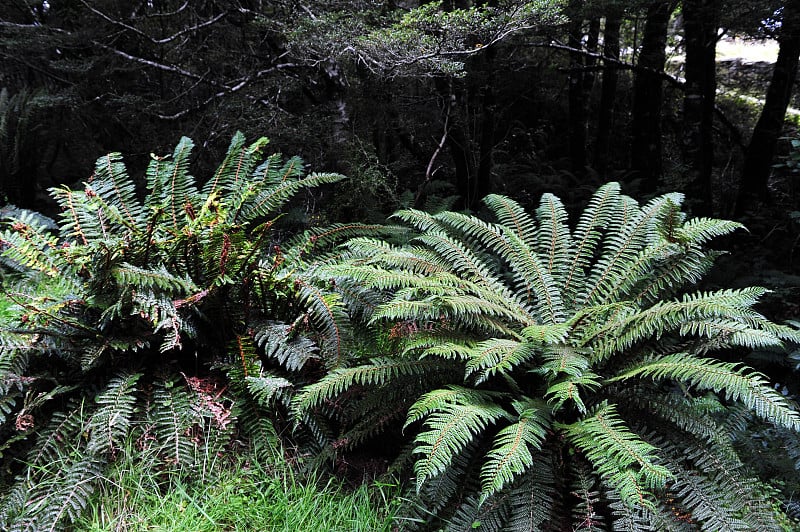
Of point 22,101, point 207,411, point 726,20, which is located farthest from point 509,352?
point 22,101

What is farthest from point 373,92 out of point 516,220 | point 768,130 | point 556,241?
point 768,130

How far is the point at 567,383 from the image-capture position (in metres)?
1.58

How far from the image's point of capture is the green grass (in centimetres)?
167

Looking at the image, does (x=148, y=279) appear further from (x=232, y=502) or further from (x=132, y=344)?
(x=232, y=502)

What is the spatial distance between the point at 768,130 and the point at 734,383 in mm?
4536

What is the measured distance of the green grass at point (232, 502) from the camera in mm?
1665

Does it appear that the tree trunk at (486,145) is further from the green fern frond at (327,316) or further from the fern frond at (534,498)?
the fern frond at (534,498)

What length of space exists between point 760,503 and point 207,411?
2.01m

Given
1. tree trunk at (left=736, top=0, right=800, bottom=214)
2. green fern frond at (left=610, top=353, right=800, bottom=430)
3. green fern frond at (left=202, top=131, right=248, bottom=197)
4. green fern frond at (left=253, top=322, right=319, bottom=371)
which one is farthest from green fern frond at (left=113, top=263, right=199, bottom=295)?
tree trunk at (left=736, top=0, right=800, bottom=214)

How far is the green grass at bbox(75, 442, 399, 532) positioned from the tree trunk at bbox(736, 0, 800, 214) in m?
5.04

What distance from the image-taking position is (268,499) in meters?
1.79

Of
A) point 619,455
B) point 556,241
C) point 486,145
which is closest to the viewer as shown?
point 619,455

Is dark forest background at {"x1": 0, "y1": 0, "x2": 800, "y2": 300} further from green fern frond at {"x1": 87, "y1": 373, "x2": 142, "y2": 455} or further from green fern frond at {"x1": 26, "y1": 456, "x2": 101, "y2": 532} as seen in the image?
→ green fern frond at {"x1": 26, "y1": 456, "x2": 101, "y2": 532}

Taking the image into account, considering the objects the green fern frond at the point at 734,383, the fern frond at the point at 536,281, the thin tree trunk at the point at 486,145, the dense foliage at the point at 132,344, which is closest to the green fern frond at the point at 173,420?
the dense foliage at the point at 132,344
